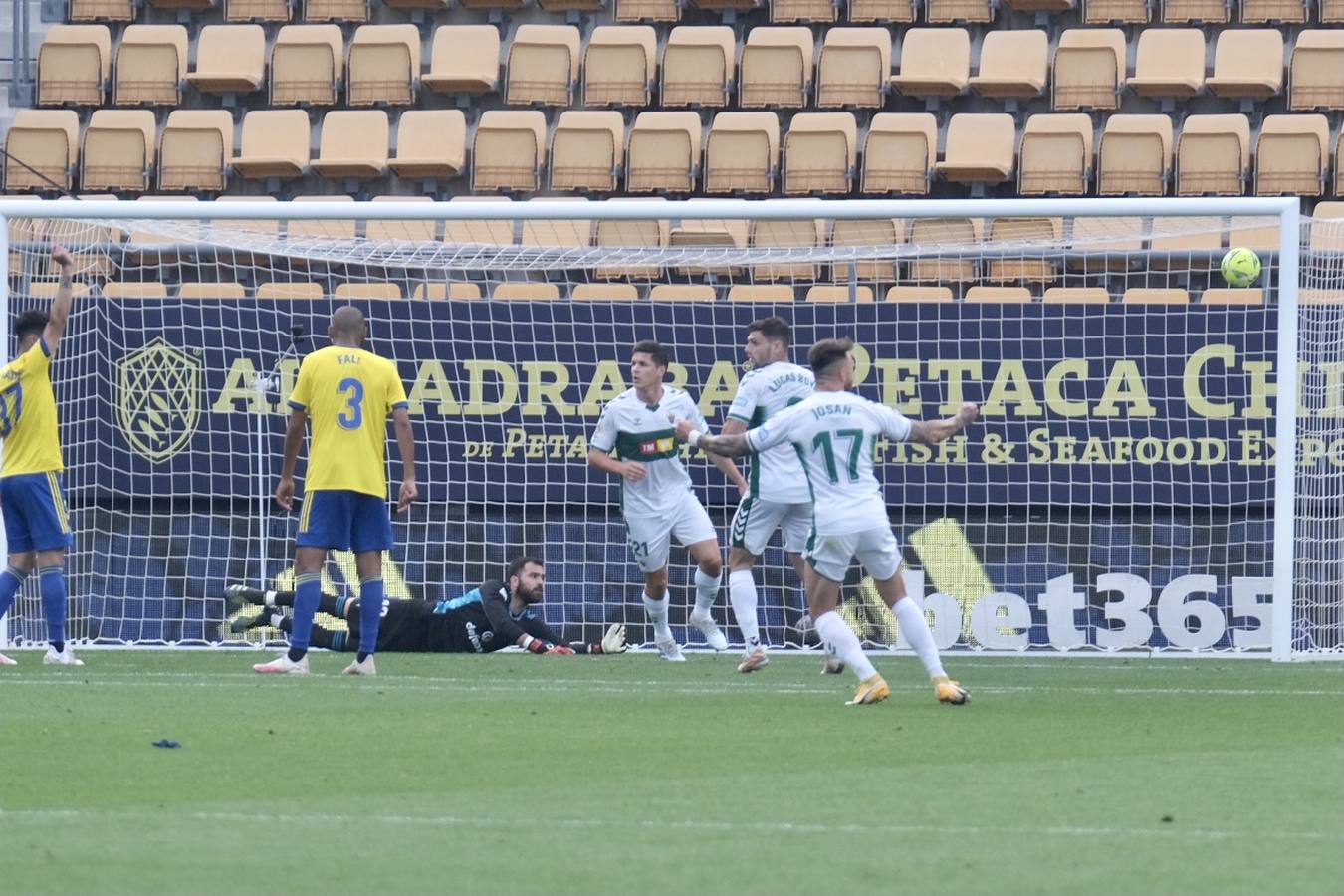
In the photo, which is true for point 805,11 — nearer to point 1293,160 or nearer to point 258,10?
point 1293,160

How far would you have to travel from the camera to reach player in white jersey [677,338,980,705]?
9.51 metres

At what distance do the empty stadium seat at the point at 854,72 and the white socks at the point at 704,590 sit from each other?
7107mm

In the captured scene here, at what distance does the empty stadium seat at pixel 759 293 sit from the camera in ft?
48.6

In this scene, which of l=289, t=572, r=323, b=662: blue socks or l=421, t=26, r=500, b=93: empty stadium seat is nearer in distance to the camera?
l=289, t=572, r=323, b=662: blue socks

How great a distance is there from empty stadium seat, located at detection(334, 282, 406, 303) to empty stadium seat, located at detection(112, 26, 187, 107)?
533 centimetres

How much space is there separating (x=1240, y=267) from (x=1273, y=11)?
5619 millimetres

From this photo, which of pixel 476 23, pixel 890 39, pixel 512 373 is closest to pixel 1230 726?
pixel 512 373

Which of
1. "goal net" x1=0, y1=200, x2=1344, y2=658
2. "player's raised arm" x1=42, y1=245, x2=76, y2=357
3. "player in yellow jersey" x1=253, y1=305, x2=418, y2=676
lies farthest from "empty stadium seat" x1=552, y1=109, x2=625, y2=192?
"player in yellow jersey" x1=253, y1=305, x2=418, y2=676

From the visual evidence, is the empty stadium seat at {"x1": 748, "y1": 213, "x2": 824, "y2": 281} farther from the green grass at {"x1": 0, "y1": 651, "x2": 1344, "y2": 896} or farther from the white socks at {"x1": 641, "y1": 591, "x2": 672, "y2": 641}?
the green grass at {"x1": 0, "y1": 651, "x2": 1344, "y2": 896}

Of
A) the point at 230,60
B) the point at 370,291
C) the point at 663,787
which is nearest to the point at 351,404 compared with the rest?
the point at 663,787

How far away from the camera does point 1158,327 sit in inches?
545

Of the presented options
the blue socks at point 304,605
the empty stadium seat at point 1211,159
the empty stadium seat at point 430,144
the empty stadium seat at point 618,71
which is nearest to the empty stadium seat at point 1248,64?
the empty stadium seat at point 1211,159

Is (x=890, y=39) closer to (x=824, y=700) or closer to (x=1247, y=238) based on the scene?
(x=1247, y=238)

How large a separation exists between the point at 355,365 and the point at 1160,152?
9.09 metres
